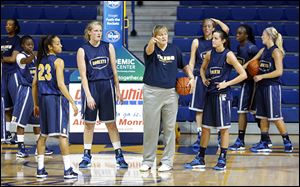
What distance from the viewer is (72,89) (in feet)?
36.4

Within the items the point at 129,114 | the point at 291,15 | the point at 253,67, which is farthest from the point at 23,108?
the point at 291,15

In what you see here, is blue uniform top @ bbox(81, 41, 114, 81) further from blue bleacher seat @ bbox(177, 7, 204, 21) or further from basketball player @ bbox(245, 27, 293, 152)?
blue bleacher seat @ bbox(177, 7, 204, 21)

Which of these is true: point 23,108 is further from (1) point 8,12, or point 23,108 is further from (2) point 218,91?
(1) point 8,12

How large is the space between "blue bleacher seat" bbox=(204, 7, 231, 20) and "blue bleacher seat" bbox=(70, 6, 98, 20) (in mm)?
2264

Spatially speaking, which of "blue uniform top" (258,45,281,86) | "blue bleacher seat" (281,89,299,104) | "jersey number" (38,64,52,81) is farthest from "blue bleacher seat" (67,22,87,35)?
"jersey number" (38,64,52,81)

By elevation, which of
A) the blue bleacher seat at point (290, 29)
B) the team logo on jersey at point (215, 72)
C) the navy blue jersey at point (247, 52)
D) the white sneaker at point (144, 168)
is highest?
the blue bleacher seat at point (290, 29)

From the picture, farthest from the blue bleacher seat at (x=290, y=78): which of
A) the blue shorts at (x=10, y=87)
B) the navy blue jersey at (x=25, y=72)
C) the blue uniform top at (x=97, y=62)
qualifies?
the blue uniform top at (x=97, y=62)

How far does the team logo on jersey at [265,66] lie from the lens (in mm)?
10070

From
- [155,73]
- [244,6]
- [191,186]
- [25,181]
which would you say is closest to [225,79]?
[155,73]

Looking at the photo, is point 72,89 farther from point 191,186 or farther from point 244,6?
point 244,6

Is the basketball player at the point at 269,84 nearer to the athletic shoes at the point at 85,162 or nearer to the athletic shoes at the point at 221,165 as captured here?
the athletic shoes at the point at 221,165

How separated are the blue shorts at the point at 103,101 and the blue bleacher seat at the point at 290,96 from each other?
186 inches

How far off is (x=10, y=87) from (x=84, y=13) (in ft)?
15.5

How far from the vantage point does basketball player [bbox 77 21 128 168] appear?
8656 millimetres
